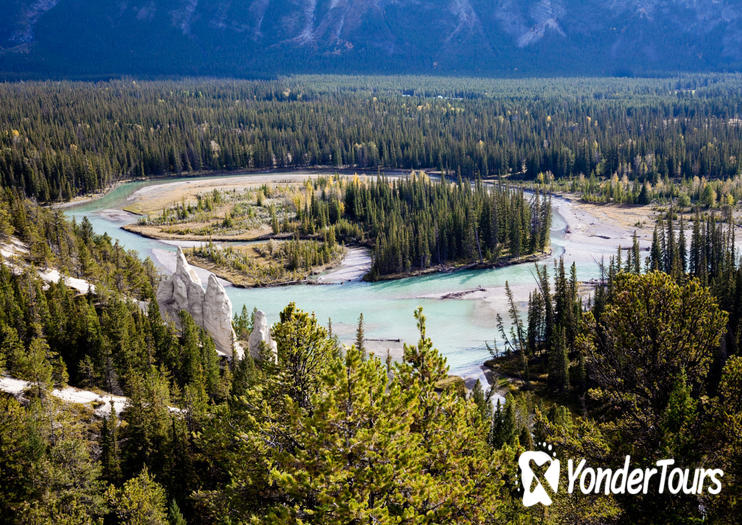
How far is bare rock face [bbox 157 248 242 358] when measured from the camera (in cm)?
6494

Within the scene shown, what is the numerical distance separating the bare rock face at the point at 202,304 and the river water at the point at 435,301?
2001cm

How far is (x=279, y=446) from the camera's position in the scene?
72.1 feet

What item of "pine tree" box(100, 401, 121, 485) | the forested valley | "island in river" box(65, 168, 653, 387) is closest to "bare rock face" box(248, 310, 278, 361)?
the forested valley

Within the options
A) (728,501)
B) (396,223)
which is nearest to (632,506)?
(728,501)

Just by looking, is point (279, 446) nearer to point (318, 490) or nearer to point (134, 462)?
point (318, 490)

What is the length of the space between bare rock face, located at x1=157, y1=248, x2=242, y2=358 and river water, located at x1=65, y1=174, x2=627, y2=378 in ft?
65.7

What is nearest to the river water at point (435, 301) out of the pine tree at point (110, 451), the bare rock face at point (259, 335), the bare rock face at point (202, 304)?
the bare rock face at point (202, 304)

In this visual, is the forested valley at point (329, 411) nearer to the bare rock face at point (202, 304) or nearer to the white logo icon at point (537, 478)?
the white logo icon at point (537, 478)

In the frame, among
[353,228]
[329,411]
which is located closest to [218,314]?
[329,411]

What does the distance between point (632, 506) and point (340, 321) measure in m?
68.4

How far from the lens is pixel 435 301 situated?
99.1 m

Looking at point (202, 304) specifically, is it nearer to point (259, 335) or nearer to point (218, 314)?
point (218, 314)

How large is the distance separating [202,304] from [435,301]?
42444 millimetres

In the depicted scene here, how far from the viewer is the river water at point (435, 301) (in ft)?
273
